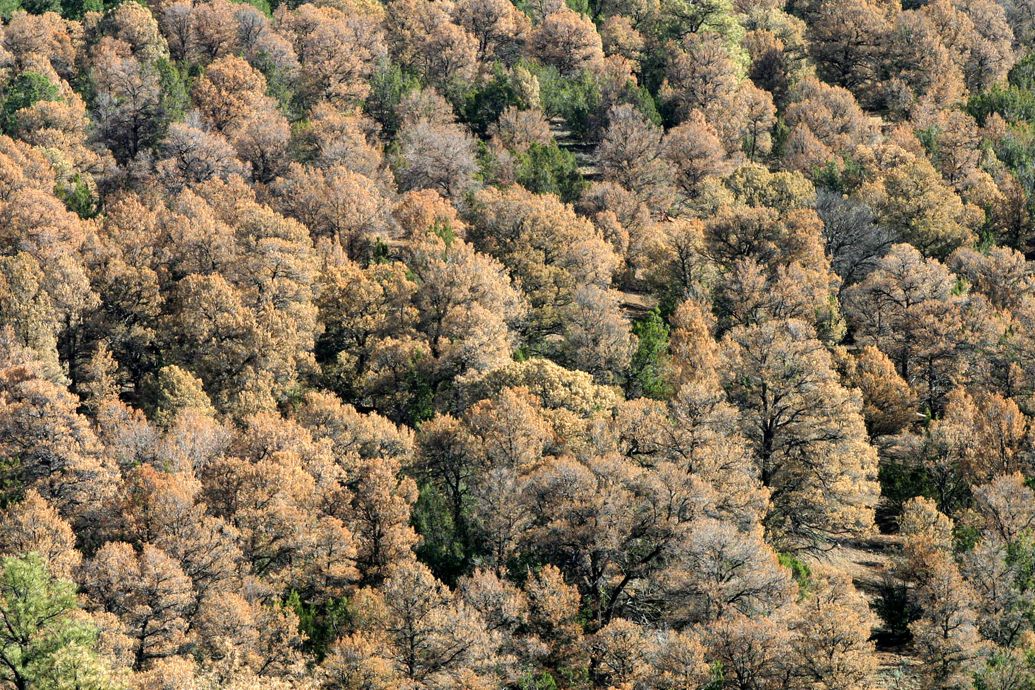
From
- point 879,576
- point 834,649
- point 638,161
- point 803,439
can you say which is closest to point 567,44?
point 638,161

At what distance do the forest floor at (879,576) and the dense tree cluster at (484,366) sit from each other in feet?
1.79

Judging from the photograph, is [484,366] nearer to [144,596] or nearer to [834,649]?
[144,596]

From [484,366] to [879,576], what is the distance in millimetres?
33896

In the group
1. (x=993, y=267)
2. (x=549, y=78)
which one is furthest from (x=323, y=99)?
(x=993, y=267)

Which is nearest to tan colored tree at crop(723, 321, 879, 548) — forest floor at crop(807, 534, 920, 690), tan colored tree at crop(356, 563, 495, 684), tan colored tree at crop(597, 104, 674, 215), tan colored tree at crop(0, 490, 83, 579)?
forest floor at crop(807, 534, 920, 690)

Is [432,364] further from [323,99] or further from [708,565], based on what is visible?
[323,99]

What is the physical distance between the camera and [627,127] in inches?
6540

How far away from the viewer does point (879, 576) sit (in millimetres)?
104375

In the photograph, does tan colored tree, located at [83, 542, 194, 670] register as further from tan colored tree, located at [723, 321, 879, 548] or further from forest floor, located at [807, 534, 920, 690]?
forest floor, located at [807, 534, 920, 690]

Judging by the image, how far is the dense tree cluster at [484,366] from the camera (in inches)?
3524

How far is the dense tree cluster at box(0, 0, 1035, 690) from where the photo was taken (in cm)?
8950

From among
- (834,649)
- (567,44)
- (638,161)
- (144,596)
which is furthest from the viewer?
(567,44)

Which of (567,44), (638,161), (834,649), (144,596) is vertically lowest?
(144,596)

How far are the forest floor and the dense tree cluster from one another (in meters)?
0.54
